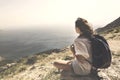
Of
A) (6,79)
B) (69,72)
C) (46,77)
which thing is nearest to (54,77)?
(46,77)

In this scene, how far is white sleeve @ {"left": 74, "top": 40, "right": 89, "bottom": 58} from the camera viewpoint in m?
8.25

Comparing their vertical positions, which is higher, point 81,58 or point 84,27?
point 84,27

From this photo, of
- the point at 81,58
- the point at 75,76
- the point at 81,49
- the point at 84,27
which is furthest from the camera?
the point at 75,76

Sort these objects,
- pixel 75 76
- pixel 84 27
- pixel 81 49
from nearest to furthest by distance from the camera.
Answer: pixel 84 27
pixel 81 49
pixel 75 76

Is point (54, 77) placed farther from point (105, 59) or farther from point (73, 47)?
point (105, 59)

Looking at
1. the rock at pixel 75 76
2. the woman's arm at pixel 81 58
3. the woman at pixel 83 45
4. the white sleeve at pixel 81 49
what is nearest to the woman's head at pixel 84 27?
the woman at pixel 83 45

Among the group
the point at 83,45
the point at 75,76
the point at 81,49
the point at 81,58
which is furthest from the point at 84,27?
the point at 75,76

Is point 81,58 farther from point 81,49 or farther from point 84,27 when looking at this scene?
point 84,27

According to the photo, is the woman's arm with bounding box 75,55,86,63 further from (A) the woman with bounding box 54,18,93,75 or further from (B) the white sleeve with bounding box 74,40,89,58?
(B) the white sleeve with bounding box 74,40,89,58

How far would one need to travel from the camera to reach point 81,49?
8.35 metres

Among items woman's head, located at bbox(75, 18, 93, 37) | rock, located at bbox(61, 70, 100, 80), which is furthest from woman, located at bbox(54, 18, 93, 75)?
rock, located at bbox(61, 70, 100, 80)

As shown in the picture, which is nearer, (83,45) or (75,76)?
(83,45)

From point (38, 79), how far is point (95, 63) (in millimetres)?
6834

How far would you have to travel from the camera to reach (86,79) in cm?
920
